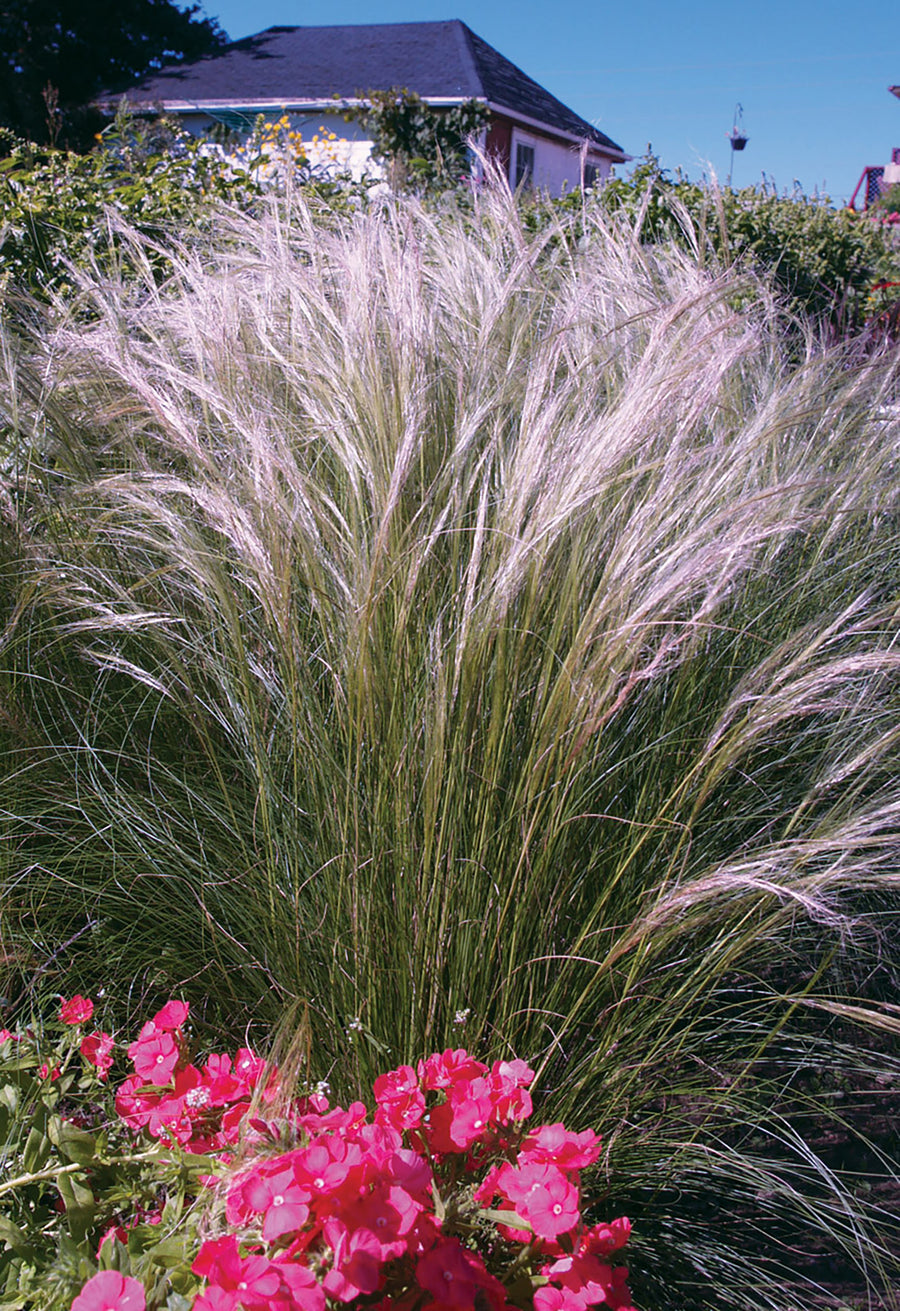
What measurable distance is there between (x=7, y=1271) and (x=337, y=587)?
1015 mm

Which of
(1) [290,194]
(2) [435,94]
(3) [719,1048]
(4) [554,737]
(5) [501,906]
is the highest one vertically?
(2) [435,94]

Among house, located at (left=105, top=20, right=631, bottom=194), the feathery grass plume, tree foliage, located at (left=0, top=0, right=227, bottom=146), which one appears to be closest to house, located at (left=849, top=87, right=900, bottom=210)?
house, located at (left=105, top=20, right=631, bottom=194)

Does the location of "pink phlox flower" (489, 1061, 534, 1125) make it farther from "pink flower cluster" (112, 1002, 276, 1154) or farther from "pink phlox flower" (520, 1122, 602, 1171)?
"pink flower cluster" (112, 1002, 276, 1154)

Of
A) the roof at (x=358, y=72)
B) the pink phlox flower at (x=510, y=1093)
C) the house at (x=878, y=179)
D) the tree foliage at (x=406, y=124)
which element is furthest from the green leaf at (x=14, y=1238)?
the house at (x=878, y=179)

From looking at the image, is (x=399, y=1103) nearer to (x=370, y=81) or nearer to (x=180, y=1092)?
(x=180, y=1092)

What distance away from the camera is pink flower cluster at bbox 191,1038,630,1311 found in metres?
0.94

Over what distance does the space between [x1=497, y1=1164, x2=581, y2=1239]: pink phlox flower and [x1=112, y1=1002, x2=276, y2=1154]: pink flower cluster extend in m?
0.37

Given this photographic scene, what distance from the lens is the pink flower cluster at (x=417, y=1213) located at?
94cm

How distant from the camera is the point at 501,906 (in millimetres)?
1460

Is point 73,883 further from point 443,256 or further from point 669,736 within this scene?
point 443,256

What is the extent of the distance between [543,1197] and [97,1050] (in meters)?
0.72

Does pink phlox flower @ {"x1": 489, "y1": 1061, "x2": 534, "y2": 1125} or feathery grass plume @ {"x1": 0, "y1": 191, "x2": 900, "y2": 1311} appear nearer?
pink phlox flower @ {"x1": 489, "y1": 1061, "x2": 534, "y2": 1125}

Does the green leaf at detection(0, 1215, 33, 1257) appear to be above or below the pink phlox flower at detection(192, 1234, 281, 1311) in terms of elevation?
below

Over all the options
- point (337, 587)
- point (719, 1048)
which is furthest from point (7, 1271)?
point (719, 1048)
